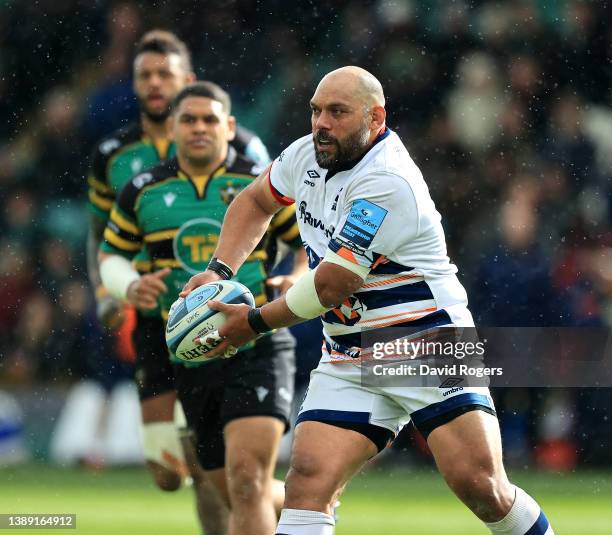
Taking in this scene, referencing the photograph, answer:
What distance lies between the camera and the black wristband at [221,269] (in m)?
5.94

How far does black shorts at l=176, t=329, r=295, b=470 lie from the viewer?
6934mm

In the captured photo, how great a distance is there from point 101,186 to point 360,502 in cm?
347

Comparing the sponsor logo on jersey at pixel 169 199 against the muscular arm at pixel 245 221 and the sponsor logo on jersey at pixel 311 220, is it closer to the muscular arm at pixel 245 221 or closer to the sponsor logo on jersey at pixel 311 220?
the muscular arm at pixel 245 221

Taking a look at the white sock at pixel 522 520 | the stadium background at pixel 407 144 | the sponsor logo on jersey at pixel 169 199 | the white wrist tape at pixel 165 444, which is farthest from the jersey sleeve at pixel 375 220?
the stadium background at pixel 407 144

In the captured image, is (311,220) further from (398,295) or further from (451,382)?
(451,382)

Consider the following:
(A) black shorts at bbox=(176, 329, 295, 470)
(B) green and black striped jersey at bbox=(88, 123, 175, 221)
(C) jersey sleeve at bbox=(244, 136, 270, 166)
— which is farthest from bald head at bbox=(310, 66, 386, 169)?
(B) green and black striped jersey at bbox=(88, 123, 175, 221)

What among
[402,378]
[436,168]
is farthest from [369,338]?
[436,168]

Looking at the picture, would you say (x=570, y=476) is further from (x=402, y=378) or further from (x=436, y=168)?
(x=402, y=378)

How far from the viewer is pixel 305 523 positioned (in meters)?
5.35

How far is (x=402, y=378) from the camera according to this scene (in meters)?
5.63

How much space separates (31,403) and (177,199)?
5.79 metres

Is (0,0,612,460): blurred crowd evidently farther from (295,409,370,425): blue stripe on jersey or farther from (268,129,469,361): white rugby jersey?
(295,409,370,425): blue stripe on jersey

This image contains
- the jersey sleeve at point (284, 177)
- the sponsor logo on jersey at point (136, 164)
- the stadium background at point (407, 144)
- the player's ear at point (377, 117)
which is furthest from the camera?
the stadium background at point (407, 144)

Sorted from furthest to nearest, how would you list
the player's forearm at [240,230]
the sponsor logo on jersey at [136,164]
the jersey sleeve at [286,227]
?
1. the sponsor logo on jersey at [136,164]
2. the jersey sleeve at [286,227]
3. the player's forearm at [240,230]
